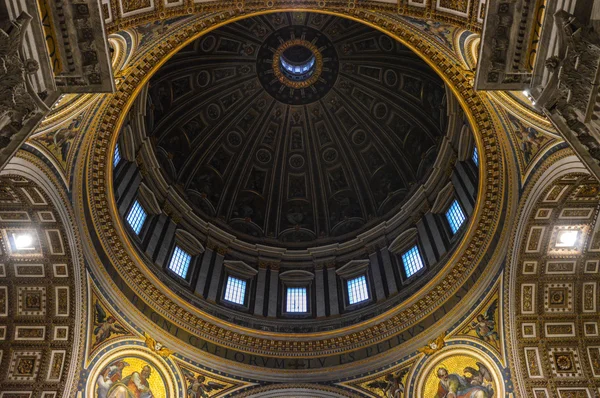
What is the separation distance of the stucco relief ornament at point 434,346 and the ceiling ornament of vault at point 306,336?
1222 millimetres

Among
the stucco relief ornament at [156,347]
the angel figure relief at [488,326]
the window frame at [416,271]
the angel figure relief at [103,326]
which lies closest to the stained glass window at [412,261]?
the window frame at [416,271]

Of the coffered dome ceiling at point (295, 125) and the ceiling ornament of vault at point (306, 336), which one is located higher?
the coffered dome ceiling at point (295, 125)

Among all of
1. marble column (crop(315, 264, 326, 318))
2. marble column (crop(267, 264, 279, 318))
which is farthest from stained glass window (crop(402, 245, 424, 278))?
marble column (crop(267, 264, 279, 318))

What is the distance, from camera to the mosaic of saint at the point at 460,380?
19891 millimetres

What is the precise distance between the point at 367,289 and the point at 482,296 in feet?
22.3

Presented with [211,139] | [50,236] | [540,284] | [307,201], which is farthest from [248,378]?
[211,139]

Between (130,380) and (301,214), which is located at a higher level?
(301,214)

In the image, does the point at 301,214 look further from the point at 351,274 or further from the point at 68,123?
the point at 68,123

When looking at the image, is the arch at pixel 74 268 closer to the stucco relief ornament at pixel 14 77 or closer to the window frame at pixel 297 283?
the stucco relief ornament at pixel 14 77

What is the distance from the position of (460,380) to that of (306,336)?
20.8ft

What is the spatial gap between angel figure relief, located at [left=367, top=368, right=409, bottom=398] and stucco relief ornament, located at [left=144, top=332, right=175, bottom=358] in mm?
7695

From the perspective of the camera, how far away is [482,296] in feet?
67.1

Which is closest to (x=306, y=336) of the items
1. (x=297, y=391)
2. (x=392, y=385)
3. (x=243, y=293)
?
(x=297, y=391)

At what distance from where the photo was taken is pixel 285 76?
120 ft
